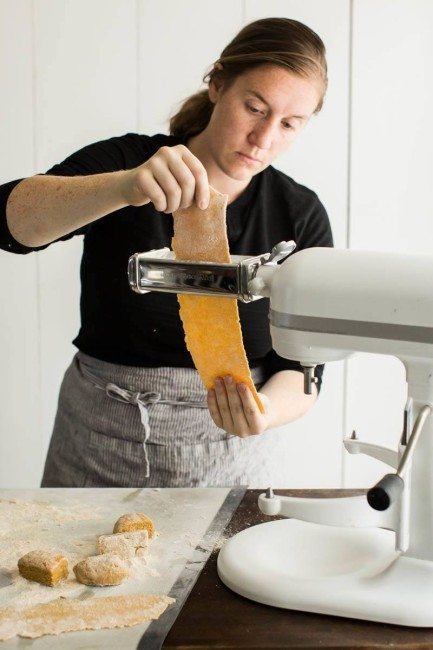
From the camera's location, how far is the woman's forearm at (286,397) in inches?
62.9

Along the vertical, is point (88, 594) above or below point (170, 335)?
below

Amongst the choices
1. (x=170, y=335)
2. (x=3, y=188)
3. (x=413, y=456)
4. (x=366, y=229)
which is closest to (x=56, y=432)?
(x=170, y=335)

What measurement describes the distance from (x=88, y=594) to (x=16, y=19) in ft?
6.05

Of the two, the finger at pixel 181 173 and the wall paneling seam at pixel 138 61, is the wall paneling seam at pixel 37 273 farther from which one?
the finger at pixel 181 173

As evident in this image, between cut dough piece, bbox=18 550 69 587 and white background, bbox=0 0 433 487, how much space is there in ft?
4.62

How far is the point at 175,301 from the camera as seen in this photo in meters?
1.70

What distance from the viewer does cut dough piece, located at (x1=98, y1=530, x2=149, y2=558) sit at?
1.17 metres

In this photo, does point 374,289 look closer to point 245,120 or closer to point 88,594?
point 88,594

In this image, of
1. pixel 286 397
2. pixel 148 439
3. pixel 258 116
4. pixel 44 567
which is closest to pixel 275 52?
pixel 258 116

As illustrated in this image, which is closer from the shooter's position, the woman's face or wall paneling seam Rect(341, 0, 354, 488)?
the woman's face

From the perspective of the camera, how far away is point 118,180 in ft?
3.99

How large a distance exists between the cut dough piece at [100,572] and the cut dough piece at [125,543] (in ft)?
0.12

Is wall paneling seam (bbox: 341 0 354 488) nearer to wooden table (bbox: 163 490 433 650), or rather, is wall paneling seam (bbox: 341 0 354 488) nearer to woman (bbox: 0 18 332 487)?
woman (bbox: 0 18 332 487)

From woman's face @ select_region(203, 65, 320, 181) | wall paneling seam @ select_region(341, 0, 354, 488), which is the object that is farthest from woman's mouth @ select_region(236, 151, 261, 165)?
wall paneling seam @ select_region(341, 0, 354, 488)
